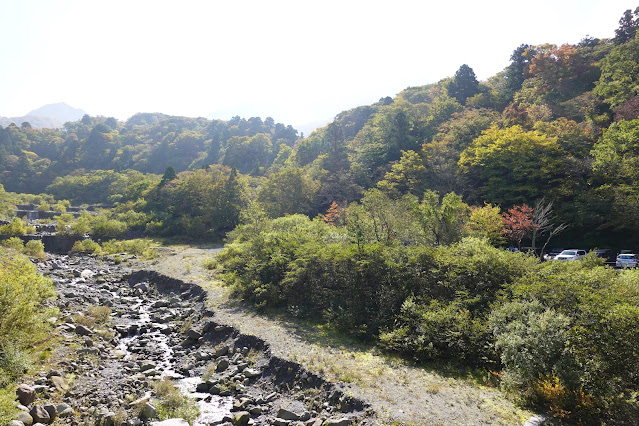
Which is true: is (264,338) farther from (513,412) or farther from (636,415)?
(636,415)

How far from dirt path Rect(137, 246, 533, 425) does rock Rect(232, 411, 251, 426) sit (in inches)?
101

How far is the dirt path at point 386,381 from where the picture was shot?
320 inches

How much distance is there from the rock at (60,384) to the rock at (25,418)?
67.9 inches

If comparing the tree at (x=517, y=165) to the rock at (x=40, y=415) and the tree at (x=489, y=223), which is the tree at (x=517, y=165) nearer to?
the tree at (x=489, y=223)

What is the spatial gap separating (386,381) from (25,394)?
409 inches

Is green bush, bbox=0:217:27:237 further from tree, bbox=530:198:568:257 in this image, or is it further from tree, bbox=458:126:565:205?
tree, bbox=530:198:568:257

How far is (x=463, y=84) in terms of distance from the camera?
184ft

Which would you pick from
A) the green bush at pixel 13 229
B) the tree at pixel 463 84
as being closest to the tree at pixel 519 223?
the tree at pixel 463 84

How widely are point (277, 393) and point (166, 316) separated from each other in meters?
10.3

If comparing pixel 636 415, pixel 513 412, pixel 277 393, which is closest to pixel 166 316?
pixel 277 393

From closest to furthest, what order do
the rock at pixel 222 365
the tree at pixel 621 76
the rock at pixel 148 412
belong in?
1. the rock at pixel 148 412
2. the rock at pixel 222 365
3. the tree at pixel 621 76

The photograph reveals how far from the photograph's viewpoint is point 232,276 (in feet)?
67.2

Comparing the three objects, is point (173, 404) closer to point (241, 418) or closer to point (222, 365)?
point (241, 418)

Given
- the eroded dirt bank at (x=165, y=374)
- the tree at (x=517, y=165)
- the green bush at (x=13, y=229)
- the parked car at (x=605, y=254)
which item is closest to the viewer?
the eroded dirt bank at (x=165, y=374)
